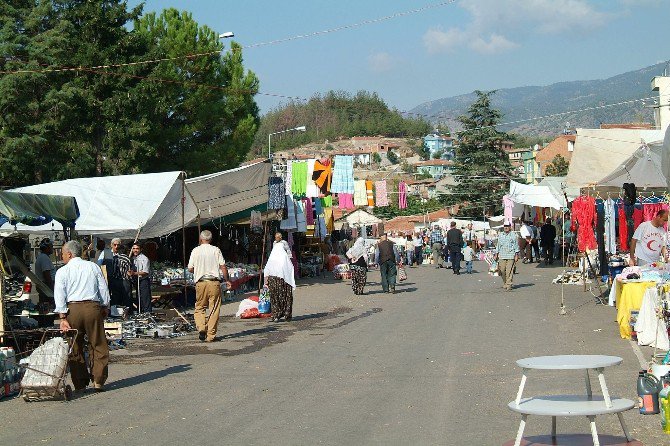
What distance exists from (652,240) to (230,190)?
12.6m

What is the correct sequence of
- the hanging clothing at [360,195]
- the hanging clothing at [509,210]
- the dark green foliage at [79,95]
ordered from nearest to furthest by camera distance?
the dark green foliage at [79,95] < the hanging clothing at [360,195] < the hanging clothing at [509,210]

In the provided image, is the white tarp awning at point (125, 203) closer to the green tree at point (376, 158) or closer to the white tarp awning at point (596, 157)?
the white tarp awning at point (596, 157)

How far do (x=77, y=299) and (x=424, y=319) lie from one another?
9.34 metres

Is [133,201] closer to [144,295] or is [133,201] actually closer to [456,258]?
[144,295]

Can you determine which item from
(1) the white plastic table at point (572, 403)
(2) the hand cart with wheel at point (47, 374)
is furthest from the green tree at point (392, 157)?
(1) the white plastic table at point (572, 403)

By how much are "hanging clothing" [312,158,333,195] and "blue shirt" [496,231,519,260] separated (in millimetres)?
10839

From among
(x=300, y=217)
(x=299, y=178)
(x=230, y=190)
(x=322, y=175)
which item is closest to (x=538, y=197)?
(x=322, y=175)

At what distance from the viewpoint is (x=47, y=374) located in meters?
10.5

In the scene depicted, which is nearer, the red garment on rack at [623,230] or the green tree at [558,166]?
the red garment on rack at [623,230]

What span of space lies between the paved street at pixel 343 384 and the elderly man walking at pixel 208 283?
390 mm

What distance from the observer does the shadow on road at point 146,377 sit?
1170 centimetres

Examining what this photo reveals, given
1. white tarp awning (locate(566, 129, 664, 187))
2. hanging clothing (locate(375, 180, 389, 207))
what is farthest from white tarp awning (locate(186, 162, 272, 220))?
hanging clothing (locate(375, 180, 389, 207))

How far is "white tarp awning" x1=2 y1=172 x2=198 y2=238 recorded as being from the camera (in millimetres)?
21766

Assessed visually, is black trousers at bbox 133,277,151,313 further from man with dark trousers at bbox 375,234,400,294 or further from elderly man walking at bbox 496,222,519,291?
elderly man walking at bbox 496,222,519,291
